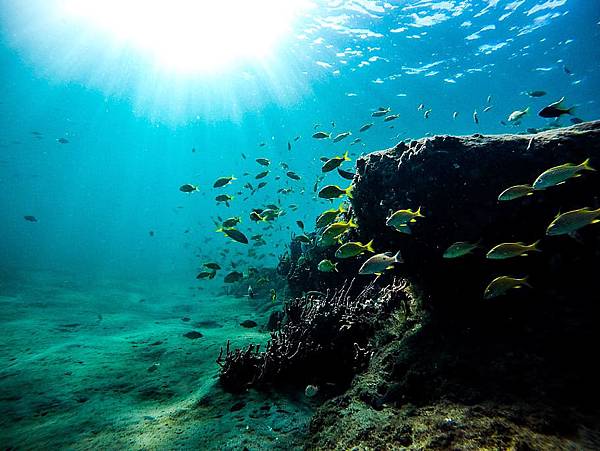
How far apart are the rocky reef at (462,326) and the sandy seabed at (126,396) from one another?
50cm

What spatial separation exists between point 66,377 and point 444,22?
2329 cm

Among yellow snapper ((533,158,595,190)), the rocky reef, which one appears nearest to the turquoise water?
the rocky reef

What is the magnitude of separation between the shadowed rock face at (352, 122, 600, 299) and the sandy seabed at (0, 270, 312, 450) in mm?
2562

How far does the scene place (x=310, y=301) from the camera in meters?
6.64

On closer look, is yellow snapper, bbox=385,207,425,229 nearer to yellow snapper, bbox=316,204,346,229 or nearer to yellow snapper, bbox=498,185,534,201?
yellow snapper, bbox=498,185,534,201

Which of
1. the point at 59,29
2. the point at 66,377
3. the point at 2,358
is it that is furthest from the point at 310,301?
the point at 59,29

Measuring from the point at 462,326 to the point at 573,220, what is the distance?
5.42ft

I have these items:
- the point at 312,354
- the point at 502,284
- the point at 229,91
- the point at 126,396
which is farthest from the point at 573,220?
the point at 229,91

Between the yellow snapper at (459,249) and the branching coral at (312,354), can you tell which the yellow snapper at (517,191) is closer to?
the yellow snapper at (459,249)

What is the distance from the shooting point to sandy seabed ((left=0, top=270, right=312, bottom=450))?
326 cm

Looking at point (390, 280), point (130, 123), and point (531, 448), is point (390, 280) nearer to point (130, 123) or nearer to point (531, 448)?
point (531, 448)

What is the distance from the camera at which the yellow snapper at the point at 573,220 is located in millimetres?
2842

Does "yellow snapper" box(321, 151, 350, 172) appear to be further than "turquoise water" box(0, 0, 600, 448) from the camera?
No

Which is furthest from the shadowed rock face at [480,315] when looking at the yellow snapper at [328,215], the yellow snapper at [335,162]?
the yellow snapper at [335,162]
